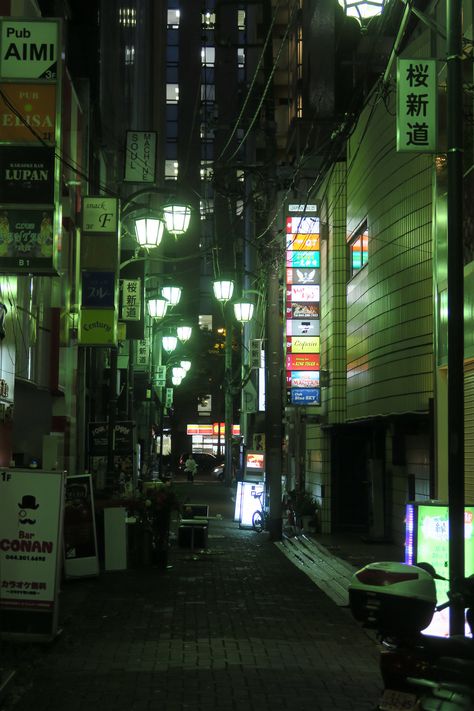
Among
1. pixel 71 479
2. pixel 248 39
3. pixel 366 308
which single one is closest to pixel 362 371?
pixel 366 308

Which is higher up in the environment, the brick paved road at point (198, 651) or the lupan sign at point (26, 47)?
the lupan sign at point (26, 47)

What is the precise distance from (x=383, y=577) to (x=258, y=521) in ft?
73.0

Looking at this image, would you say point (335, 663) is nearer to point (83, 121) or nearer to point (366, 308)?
point (366, 308)

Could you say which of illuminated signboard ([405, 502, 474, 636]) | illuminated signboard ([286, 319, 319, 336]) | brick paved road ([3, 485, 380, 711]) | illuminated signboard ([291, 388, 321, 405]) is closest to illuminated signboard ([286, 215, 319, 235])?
illuminated signboard ([286, 319, 319, 336])

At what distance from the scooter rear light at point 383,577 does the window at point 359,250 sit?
1673cm

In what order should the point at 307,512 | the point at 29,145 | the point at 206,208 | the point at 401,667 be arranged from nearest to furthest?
the point at 401,667
the point at 29,145
the point at 307,512
the point at 206,208

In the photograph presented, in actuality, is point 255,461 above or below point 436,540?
above

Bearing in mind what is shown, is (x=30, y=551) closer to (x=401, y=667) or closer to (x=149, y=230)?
(x=401, y=667)

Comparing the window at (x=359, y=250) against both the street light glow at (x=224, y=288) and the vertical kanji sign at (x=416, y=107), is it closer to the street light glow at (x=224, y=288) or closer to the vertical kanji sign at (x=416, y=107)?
the street light glow at (x=224, y=288)

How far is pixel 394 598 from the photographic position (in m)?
5.04

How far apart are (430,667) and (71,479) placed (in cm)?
1193

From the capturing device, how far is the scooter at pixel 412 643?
15.2 ft

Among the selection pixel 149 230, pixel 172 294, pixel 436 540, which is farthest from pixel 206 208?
pixel 436 540

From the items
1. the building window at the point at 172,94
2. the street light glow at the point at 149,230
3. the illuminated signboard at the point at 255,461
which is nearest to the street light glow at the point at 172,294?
the illuminated signboard at the point at 255,461
